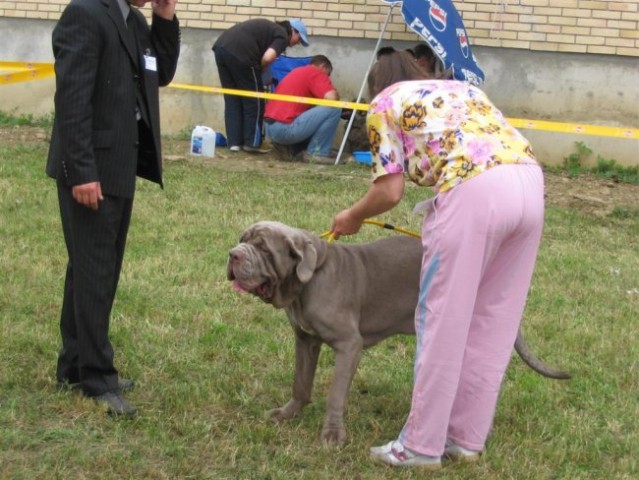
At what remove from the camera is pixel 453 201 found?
4.07 metres

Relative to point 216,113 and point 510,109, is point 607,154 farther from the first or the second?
point 216,113

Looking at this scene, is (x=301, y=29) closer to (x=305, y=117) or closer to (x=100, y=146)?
(x=305, y=117)

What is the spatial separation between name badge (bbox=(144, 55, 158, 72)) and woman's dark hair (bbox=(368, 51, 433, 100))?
3.59ft

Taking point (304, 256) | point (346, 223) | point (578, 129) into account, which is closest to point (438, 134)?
point (346, 223)

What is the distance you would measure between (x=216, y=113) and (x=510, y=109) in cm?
386

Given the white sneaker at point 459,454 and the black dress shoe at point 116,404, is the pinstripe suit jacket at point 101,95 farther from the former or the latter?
the white sneaker at point 459,454

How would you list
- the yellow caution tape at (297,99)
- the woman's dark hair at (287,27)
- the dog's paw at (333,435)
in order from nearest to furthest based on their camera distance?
the dog's paw at (333,435), the yellow caution tape at (297,99), the woman's dark hair at (287,27)

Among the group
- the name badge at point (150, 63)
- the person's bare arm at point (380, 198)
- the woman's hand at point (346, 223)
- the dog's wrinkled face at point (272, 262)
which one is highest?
the name badge at point (150, 63)

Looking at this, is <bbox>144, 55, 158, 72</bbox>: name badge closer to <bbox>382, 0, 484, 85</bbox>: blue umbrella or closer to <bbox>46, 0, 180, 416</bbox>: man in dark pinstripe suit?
<bbox>46, 0, 180, 416</bbox>: man in dark pinstripe suit

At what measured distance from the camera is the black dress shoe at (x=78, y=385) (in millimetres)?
5094

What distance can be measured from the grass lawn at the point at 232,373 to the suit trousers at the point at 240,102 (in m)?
3.18

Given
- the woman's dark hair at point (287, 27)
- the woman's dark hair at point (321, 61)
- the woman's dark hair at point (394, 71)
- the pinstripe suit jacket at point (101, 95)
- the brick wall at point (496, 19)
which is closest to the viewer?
the woman's dark hair at point (394, 71)

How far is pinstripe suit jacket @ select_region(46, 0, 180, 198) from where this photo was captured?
4.45m

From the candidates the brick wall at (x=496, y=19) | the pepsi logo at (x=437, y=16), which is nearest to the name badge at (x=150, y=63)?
the pepsi logo at (x=437, y=16)
